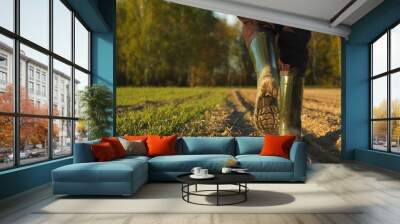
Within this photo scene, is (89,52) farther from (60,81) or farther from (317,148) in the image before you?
(317,148)

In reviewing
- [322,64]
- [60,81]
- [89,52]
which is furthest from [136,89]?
[322,64]

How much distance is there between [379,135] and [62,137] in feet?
23.2

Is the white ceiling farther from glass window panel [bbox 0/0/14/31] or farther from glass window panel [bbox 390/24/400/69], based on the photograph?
glass window panel [bbox 0/0/14/31]

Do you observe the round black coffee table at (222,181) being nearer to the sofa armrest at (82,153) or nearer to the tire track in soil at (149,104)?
the sofa armrest at (82,153)

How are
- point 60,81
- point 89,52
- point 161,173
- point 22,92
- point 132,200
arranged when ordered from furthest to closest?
point 89,52 < point 60,81 < point 161,173 < point 22,92 < point 132,200

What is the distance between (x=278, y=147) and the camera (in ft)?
22.4

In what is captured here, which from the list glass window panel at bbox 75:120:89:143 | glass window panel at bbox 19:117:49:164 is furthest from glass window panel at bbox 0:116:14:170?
glass window panel at bbox 75:120:89:143

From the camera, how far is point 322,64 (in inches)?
404

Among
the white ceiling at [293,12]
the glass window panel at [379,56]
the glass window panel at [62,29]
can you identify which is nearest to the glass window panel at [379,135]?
the glass window panel at [379,56]

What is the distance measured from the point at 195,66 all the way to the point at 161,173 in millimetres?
4542

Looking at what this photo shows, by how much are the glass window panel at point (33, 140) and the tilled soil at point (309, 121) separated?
14.7 ft

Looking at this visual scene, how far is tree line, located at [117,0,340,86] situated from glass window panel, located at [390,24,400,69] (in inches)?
67.6

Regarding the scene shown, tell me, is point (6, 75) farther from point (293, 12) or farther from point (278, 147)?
point (293, 12)

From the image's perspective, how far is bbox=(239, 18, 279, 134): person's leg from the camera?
10.0 m
